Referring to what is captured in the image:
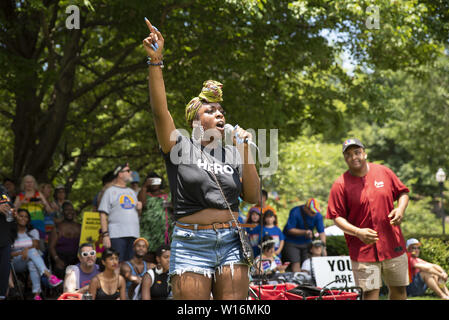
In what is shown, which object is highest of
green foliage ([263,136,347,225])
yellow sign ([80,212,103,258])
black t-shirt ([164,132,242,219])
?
green foliage ([263,136,347,225])

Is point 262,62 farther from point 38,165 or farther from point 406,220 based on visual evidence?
point 406,220

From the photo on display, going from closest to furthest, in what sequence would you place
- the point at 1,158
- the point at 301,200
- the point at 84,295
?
the point at 84,295 < the point at 1,158 < the point at 301,200

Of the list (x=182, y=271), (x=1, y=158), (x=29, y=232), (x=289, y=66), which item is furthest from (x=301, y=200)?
(x=182, y=271)

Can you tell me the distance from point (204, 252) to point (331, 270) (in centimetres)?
598

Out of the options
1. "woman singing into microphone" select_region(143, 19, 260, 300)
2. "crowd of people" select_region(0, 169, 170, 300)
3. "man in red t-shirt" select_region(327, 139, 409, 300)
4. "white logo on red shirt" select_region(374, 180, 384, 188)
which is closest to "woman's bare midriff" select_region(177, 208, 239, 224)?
"woman singing into microphone" select_region(143, 19, 260, 300)

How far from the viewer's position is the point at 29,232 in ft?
32.4

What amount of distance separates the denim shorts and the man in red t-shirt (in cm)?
→ 252

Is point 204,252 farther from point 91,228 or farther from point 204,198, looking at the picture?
point 91,228

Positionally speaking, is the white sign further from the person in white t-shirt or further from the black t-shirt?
the black t-shirt

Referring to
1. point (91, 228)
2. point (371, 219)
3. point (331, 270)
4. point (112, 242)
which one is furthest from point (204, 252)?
point (91, 228)

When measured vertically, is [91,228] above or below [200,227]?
above

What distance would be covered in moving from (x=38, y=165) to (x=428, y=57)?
9005 millimetres

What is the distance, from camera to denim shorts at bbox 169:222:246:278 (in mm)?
3367

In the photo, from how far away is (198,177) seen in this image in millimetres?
3441
